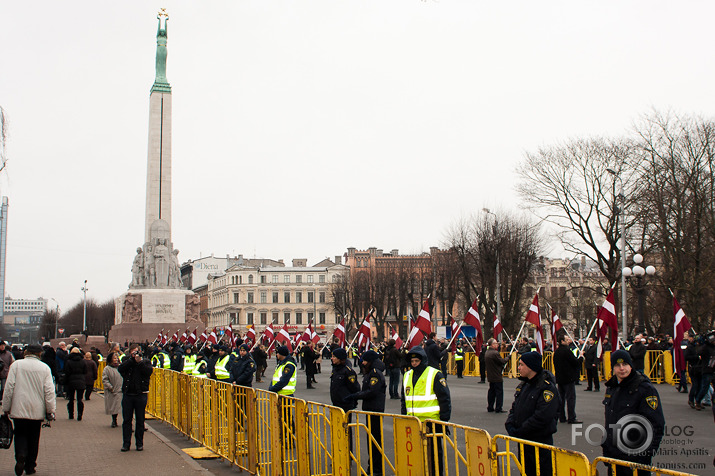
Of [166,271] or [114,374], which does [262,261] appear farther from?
[114,374]

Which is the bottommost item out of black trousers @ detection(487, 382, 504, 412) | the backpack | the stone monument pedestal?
black trousers @ detection(487, 382, 504, 412)

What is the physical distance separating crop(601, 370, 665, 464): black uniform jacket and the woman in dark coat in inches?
485

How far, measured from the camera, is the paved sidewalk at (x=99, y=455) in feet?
32.3

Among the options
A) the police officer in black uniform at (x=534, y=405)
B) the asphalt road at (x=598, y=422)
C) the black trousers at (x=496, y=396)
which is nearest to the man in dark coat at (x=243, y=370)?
the asphalt road at (x=598, y=422)

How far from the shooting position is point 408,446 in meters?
6.40

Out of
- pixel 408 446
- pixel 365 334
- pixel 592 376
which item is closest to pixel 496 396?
pixel 592 376

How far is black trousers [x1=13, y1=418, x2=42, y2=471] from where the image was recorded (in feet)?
29.9

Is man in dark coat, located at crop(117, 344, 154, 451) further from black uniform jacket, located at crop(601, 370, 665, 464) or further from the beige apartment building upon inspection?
the beige apartment building

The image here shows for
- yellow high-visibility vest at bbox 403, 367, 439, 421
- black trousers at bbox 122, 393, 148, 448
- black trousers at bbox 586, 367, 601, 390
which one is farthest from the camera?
black trousers at bbox 586, 367, 601, 390

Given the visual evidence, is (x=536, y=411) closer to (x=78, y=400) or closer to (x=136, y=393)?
(x=136, y=393)

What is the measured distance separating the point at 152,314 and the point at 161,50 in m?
20.2

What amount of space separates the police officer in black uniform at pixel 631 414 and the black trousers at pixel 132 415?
24.7 ft

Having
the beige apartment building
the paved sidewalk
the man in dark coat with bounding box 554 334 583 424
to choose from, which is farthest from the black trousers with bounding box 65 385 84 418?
the beige apartment building

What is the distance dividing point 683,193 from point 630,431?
2924 centimetres
